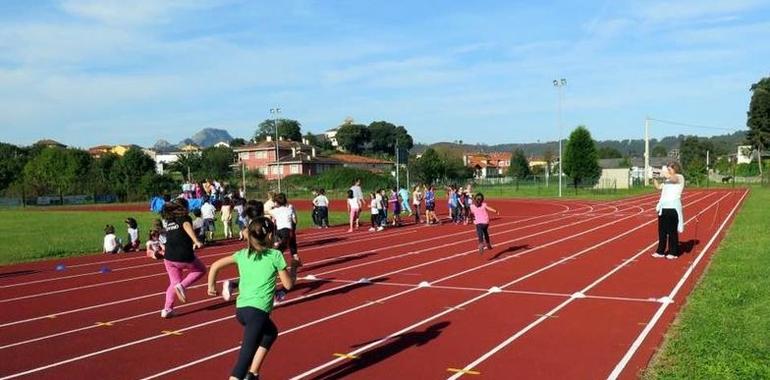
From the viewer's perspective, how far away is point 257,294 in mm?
5156

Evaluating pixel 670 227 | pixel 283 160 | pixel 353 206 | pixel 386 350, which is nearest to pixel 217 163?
pixel 283 160

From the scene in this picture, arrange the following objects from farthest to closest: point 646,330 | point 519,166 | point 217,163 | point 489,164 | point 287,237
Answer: point 489,164
point 519,166
point 217,163
point 287,237
point 646,330

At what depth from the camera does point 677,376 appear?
5.77 m

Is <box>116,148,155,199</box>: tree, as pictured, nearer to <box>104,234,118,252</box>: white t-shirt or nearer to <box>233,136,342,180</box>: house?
<box>233,136,342,180</box>: house

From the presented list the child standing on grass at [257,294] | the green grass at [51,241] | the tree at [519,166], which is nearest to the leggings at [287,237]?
the child standing on grass at [257,294]

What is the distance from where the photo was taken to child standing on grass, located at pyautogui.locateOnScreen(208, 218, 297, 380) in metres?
Answer: 5.10

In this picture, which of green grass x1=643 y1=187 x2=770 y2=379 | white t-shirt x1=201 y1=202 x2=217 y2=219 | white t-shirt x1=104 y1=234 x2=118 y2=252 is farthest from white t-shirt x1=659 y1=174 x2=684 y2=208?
white t-shirt x1=104 y1=234 x2=118 y2=252

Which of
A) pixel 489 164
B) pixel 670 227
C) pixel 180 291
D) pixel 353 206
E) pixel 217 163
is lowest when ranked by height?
pixel 180 291

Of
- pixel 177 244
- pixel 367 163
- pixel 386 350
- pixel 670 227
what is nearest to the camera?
pixel 386 350

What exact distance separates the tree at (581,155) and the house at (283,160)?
A: 36.5 meters

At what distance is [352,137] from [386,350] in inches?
4835

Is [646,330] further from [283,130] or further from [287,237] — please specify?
[283,130]

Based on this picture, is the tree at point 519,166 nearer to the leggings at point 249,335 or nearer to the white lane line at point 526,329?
the white lane line at point 526,329

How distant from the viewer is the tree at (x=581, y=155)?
205 ft
